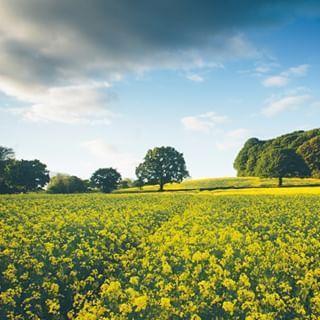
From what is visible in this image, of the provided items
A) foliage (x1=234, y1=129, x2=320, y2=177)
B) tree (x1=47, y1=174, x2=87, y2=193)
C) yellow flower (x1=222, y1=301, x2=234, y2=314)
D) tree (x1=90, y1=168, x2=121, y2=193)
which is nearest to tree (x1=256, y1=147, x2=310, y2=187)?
tree (x1=90, y1=168, x2=121, y2=193)

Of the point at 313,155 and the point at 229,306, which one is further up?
the point at 313,155

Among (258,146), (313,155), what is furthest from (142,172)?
(258,146)

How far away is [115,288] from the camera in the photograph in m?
8.87

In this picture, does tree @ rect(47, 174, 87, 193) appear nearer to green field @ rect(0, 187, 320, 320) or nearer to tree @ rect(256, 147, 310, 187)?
tree @ rect(256, 147, 310, 187)

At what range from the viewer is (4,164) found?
85.9 metres

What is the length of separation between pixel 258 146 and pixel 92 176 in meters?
52.5

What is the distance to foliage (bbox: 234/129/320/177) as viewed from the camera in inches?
4286

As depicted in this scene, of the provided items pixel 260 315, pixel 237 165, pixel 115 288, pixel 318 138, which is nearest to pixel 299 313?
pixel 260 315

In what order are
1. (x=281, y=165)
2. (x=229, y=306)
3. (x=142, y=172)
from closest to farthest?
(x=229, y=306) → (x=281, y=165) → (x=142, y=172)

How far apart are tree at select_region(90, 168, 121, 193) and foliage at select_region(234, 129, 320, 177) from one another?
3707 centimetres

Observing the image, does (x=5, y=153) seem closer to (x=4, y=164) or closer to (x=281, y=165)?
(x=4, y=164)

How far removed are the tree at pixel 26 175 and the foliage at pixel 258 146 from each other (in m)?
49.5

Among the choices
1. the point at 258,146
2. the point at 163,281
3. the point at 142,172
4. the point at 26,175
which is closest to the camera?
the point at 163,281

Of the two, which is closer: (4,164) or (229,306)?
(229,306)
